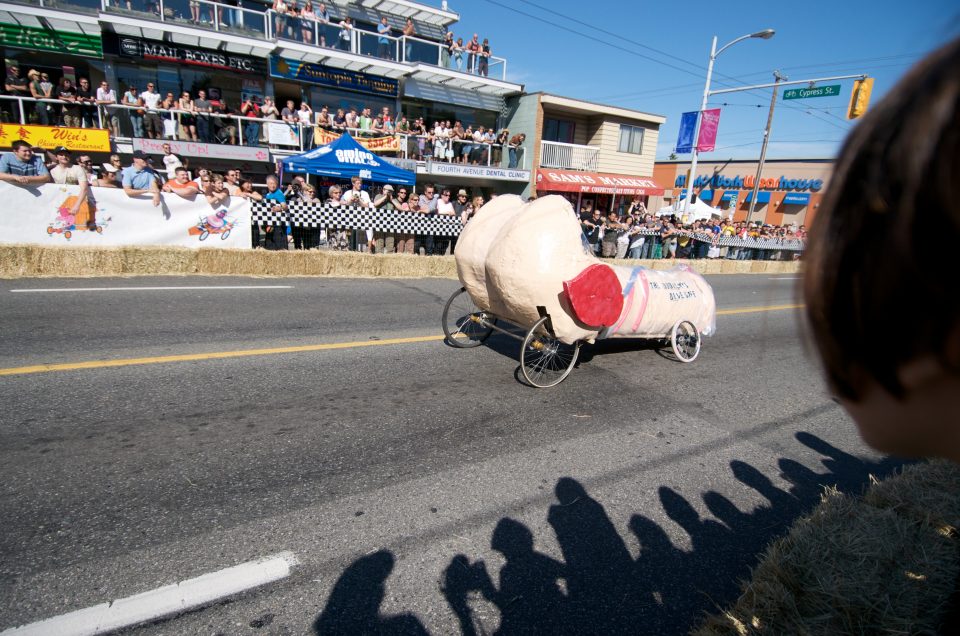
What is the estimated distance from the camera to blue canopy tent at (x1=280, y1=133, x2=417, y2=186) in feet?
46.0

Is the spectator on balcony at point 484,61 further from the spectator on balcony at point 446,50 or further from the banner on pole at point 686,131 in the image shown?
the banner on pole at point 686,131

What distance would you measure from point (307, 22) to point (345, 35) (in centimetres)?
158

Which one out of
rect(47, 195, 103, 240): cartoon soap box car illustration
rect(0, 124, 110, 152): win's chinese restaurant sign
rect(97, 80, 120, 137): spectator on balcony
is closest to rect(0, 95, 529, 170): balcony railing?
rect(97, 80, 120, 137): spectator on balcony

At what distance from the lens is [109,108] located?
51.6 ft

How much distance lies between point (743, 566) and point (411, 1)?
2746 centimetres

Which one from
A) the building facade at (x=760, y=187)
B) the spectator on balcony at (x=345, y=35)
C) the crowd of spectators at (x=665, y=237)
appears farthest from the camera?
the building facade at (x=760, y=187)

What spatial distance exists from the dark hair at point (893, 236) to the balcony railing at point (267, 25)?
21.7 metres

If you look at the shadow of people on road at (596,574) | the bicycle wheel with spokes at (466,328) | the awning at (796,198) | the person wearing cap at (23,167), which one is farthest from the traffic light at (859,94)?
the awning at (796,198)

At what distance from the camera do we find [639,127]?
29641 millimetres

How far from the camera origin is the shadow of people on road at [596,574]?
2.30m

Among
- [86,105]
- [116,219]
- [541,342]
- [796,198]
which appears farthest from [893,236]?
[796,198]

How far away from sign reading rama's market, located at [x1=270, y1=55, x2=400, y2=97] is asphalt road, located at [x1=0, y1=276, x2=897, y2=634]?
16.3 m

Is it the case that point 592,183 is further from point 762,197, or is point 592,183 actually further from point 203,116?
point 762,197

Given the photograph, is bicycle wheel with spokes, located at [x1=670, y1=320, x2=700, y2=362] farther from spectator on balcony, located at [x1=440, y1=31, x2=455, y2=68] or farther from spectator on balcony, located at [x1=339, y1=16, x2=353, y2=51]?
spectator on balcony, located at [x1=440, y1=31, x2=455, y2=68]
